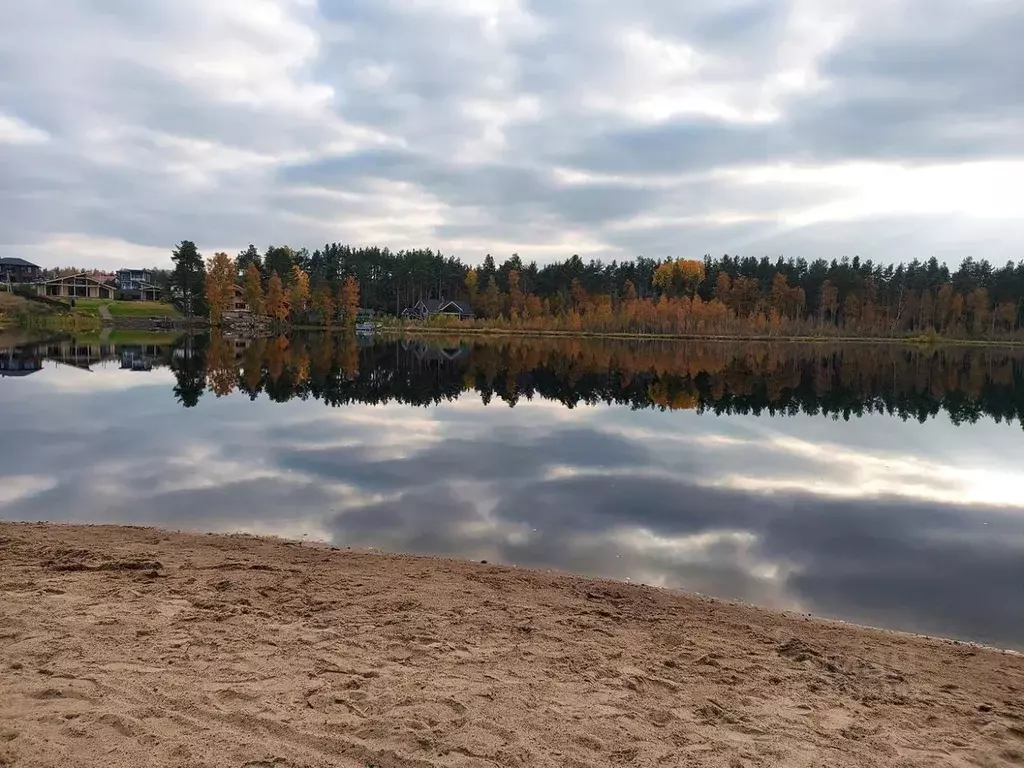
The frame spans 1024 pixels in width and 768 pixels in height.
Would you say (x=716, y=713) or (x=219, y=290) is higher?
(x=219, y=290)

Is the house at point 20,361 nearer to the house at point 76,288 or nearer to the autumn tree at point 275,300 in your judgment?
the autumn tree at point 275,300

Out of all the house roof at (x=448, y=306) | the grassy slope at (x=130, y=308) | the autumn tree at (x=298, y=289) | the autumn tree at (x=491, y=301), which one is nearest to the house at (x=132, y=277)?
the grassy slope at (x=130, y=308)

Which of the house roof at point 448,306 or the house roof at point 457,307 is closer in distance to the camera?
the house roof at point 457,307

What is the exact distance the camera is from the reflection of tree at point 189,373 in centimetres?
2580

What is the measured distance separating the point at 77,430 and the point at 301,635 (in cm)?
1613

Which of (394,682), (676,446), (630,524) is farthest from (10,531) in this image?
(676,446)

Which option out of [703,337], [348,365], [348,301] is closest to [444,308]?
[348,301]

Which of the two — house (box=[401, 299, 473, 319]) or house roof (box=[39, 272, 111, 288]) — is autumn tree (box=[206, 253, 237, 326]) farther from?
house (box=[401, 299, 473, 319])

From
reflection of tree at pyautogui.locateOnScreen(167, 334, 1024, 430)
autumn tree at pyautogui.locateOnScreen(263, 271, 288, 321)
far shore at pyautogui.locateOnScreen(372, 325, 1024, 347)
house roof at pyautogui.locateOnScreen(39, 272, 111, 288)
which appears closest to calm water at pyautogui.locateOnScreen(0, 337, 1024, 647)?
reflection of tree at pyautogui.locateOnScreen(167, 334, 1024, 430)

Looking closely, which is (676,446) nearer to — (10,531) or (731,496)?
(731,496)

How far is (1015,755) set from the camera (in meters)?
4.75

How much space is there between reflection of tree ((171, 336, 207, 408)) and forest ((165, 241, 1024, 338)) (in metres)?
44.2

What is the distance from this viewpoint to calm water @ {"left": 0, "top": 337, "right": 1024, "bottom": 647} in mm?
9734

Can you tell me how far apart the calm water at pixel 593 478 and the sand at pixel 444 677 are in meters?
2.01
